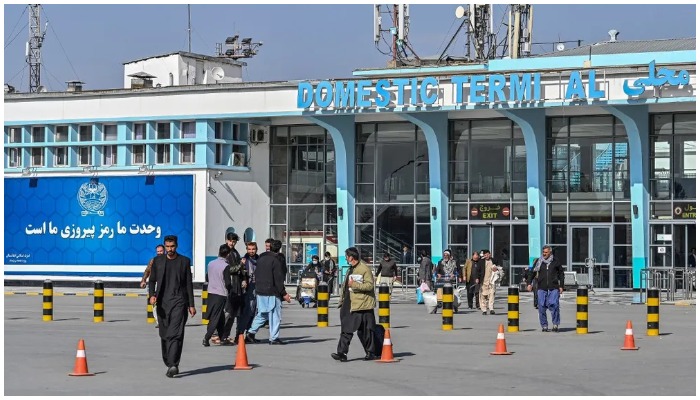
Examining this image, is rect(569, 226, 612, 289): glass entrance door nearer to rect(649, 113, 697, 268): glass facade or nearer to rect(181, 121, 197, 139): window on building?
rect(649, 113, 697, 268): glass facade

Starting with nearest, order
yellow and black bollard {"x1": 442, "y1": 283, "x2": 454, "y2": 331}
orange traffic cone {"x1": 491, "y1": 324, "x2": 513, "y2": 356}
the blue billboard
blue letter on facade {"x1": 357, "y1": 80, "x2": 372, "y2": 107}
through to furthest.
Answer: orange traffic cone {"x1": 491, "y1": 324, "x2": 513, "y2": 356} → yellow and black bollard {"x1": 442, "y1": 283, "x2": 454, "y2": 331} → blue letter on facade {"x1": 357, "y1": 80, "x2": 372, "y2": 107} → the blue billboard

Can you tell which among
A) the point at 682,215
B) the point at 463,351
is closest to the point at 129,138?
the point at 682,215

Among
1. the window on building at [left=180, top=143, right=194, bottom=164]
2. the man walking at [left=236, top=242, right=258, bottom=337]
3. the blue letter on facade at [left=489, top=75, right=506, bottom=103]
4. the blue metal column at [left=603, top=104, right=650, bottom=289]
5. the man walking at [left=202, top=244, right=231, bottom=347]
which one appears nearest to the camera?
the man walking at [left=202, top=244, right=231, bottom=347]

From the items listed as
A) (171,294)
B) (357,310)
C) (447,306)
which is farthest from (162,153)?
(171,294)

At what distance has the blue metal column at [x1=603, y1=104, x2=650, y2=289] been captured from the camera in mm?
43125

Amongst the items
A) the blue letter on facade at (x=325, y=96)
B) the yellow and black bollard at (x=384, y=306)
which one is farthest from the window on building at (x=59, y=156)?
the yellow and black bollard at (x=384, y=306)

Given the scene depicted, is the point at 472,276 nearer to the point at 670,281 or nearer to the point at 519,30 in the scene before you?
the point at 670,281

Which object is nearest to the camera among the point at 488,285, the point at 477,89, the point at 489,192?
the point at 488,285

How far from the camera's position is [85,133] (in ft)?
162

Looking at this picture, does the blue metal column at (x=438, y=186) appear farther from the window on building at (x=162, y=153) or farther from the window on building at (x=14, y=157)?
the window on building at (x=14, y=157)

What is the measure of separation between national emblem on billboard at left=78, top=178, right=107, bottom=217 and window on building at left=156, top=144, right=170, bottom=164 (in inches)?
85.0

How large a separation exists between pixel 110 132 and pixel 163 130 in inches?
79.9

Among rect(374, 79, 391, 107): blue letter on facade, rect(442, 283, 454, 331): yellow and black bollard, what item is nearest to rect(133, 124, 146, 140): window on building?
rect(374, 79, 391, 107): blue letter on facade

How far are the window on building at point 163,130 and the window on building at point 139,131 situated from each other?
1.82ft
